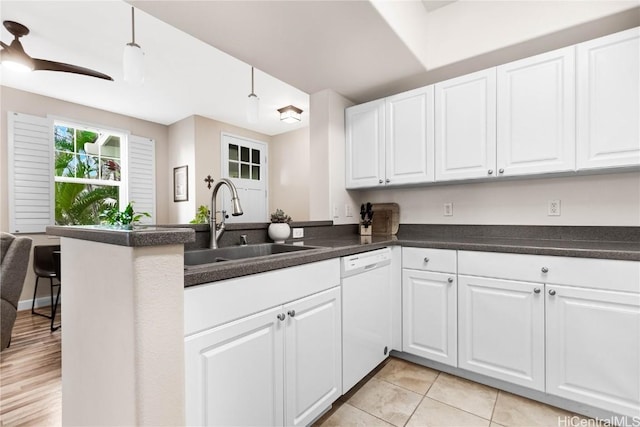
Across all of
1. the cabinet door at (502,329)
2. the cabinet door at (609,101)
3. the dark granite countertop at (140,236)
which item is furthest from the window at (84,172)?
the cabinet door at (609,101)

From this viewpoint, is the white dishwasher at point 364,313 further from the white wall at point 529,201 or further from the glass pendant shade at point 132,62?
the glass pendant shade at point 132,62

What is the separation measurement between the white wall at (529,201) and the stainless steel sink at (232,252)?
4.32 feet

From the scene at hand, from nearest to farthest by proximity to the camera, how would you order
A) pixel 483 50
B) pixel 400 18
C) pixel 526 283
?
pixel 526 283, pixel 400 18, pixel 483 50

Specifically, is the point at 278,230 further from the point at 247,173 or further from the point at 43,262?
the point at 247,173

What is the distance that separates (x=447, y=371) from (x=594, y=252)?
3.63 ft

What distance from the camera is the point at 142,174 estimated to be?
4590 millimetres

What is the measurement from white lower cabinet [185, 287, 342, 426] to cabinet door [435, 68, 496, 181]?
4.29 ft

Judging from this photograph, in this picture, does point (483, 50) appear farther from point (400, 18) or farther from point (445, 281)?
point (445, 281)

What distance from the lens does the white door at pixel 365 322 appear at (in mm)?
1617

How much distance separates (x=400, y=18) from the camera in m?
1.84

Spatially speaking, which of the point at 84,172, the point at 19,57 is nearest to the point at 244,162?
the point at 84,172

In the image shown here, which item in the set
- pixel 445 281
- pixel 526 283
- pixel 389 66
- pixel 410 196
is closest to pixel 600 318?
pixel 526 283

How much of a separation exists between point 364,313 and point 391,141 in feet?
4.56

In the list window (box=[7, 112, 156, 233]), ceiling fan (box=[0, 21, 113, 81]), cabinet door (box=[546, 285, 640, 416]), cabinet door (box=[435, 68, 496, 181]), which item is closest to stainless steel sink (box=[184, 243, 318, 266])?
cabinet door (box=[435, 68, 496, 181])
